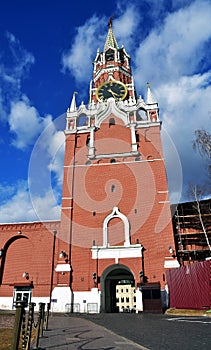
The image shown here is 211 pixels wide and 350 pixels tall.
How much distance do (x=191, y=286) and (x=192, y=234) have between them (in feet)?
29.2

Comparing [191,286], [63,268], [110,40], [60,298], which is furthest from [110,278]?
[110,40]

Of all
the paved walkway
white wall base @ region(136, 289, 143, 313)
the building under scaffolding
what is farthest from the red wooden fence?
the paved walkway

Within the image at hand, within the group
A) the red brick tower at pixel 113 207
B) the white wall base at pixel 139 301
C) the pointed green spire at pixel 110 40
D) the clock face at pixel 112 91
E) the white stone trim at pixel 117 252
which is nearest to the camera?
the white wall base at pixel 139 301

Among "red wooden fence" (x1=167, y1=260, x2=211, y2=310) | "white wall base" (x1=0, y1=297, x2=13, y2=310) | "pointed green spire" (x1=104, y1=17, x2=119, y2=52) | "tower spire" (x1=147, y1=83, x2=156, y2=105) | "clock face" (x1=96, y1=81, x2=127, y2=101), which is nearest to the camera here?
"red wooden fence" (x1=167, y1=260, x2=211, y2=310)

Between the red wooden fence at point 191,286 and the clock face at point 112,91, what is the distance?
74.8 feet

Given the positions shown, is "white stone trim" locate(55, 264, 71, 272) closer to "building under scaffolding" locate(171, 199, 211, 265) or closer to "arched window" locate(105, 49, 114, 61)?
"building under scaffolding" locate(171, 199, 211, 265)

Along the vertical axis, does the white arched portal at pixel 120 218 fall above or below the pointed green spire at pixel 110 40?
below

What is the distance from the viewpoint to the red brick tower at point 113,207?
68.6 ft

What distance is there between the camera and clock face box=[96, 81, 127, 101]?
33.6m

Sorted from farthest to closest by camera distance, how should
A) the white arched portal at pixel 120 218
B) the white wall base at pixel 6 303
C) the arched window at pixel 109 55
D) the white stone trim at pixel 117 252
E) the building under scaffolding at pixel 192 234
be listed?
the arched window at pixel 109 55, the building under scaffolding at pixel 192 234, the white arched portal at pixel 120 218, the white wall base at pixel 6 303, the white stone trim at pixel 117 252

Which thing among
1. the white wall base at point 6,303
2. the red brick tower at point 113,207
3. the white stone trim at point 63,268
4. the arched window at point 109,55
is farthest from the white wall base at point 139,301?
the arched window at point 109,55

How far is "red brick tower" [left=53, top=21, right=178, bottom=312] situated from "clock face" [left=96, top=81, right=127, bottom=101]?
1.19 meters

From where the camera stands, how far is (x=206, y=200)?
25.6 meters

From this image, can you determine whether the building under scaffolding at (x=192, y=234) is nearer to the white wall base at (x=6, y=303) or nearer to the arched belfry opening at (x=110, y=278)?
the arched belfry opening at (x=110, y=278)
